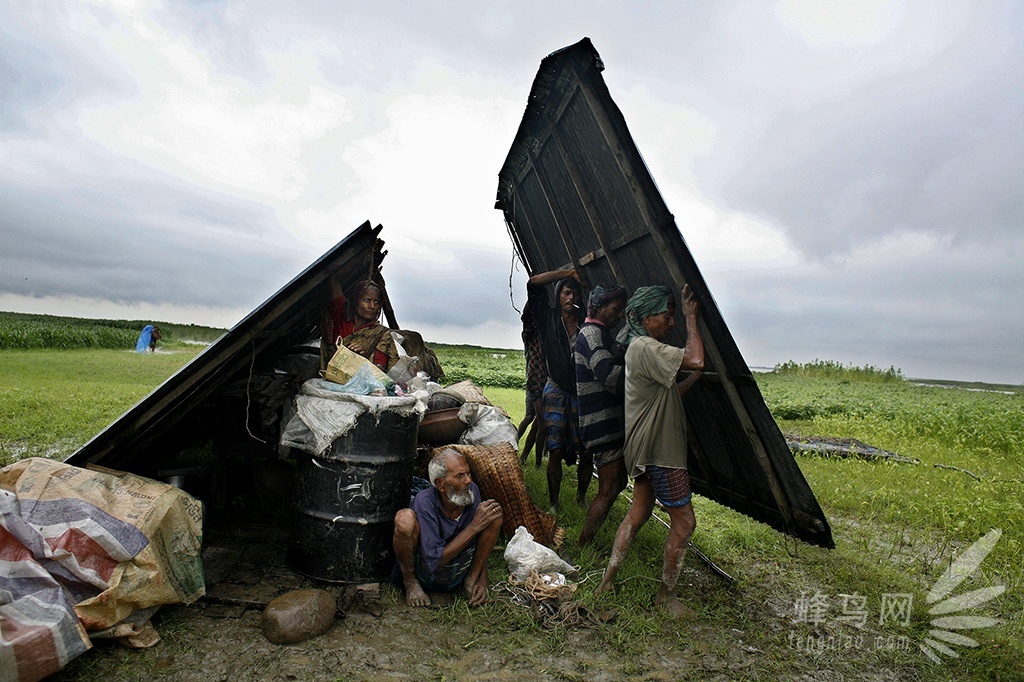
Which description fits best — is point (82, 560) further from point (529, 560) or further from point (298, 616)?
point (529, 560)

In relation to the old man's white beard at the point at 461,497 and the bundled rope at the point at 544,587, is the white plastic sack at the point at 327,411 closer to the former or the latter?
the old man's white beard at the point at 461,497

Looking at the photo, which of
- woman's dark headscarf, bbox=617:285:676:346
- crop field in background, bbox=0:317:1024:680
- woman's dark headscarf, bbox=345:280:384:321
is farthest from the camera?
woman's dark headscarf, bbox=345:280:384:321

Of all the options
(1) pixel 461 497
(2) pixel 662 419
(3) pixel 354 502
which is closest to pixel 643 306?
(2) pixel 662 419

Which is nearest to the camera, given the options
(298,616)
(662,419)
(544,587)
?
(298,616)

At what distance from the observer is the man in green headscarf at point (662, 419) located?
3.35 metres

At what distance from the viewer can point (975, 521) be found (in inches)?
202

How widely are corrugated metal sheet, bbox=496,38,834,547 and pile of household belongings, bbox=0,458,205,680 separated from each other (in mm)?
3199

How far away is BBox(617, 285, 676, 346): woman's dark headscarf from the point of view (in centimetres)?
355

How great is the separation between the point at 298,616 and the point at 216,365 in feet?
5.37

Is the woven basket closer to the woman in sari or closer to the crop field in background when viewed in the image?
the crop field in background

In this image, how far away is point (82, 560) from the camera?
9.09 feet

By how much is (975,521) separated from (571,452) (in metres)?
3.63
